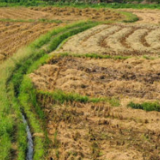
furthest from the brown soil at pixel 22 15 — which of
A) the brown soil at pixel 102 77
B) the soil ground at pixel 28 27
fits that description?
the brown soil at pixel 102 77

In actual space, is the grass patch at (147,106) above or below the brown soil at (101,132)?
above

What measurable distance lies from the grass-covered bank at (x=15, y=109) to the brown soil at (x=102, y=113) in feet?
1.57

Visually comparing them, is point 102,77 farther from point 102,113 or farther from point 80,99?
point 102,113

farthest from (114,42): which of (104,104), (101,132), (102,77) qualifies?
(101,132)

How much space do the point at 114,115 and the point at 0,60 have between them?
7498 mm

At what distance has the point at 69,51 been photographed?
16.3 metres

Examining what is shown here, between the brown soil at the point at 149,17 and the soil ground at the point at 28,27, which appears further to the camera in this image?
the brown soil at the point at 149,17

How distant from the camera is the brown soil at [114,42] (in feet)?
52.9

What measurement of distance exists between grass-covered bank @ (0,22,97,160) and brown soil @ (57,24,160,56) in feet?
7.98

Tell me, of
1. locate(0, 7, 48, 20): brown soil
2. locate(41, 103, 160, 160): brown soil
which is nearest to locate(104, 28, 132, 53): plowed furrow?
locate(41, 103, 160, 160): brown soil

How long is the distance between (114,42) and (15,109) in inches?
377

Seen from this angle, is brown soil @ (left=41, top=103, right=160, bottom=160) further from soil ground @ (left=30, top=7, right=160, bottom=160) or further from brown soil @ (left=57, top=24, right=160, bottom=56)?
brown soil @ (left=57, top=24, right=160, bottom=56)

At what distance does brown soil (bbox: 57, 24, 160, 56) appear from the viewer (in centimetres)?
1612

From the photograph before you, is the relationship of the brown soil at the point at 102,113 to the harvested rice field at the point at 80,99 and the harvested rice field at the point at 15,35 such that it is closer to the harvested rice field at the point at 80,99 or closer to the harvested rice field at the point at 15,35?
the harvested rice field at the point at 80,99
